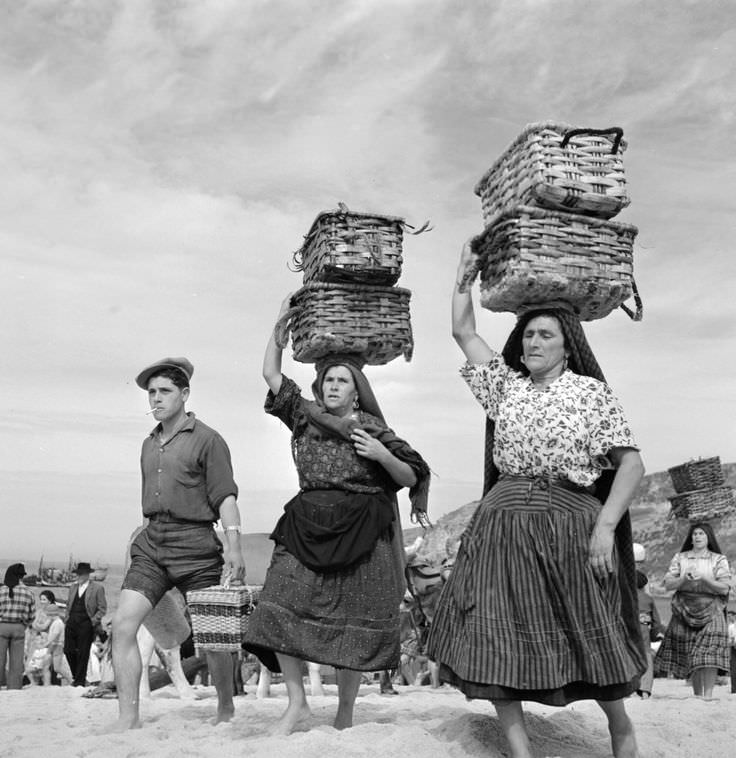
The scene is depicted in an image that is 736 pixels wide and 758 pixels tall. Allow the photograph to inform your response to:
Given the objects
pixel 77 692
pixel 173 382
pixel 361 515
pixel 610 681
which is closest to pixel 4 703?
pixel 77 692

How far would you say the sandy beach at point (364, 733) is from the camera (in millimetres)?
4000

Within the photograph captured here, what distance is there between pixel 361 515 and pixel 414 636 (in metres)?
6.03

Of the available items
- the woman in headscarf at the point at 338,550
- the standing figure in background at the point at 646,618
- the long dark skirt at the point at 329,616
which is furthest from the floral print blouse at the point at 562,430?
the standing figure in background at the point at 646,618

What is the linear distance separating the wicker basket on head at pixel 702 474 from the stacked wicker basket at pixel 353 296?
762cm

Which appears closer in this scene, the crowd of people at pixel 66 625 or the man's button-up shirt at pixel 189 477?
the man's button-up shirt at pixel 189 477

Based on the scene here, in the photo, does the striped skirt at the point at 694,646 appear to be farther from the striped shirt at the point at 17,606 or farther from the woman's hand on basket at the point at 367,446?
the striped shirt at the point at 17,606

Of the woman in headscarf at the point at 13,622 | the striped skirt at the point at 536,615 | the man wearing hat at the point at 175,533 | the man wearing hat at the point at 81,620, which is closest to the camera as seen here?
the striped skirt at the point at 536,615

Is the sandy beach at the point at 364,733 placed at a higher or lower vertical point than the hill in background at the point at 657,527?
lower

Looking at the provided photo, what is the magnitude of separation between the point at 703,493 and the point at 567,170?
8689mm

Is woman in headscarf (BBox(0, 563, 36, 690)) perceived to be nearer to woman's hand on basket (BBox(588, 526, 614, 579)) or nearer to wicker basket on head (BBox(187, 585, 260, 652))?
wicker basket on head (BBox(187, 585, 260, 652))

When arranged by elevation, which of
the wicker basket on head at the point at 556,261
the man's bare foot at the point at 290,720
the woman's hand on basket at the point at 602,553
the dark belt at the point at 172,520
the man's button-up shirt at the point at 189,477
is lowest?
the man's bare foot at the point at 290,720

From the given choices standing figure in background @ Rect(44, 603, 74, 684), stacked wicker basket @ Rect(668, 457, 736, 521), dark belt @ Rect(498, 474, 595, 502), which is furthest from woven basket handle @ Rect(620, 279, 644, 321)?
standing figure in background @ Rect(44, 603, 74, 684)

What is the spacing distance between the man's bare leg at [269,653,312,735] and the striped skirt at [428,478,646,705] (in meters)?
1.04

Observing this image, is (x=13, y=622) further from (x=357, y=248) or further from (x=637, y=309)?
(x=637, y=309)
